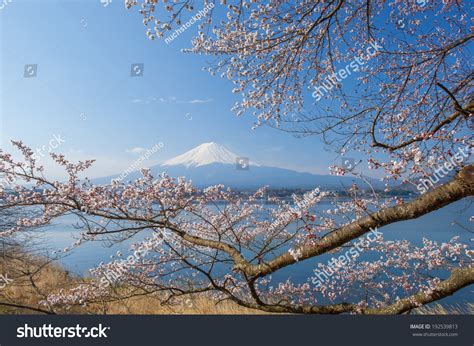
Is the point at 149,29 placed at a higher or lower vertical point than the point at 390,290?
higher

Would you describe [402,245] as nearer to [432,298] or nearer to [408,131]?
[408,131]

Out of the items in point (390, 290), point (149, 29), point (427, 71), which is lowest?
point (390, 290)

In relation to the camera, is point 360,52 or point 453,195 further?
point 360,52

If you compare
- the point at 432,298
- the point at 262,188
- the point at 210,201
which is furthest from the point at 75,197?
the point at 432,298

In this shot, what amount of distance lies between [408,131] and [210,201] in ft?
10.3

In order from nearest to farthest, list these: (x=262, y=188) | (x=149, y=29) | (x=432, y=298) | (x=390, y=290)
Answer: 1. (x=432, y=298)
2. (x=149, y=29)
3. (x=390, y=290)
4. (x=262, y=188)

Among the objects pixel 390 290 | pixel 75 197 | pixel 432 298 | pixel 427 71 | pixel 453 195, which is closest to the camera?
pixel 453 195

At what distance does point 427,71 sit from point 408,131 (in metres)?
0.86

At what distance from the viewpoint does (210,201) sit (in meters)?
5.57

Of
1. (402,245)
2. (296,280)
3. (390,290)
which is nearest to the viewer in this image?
(402,245)

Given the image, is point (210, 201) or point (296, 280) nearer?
point (210, 201)

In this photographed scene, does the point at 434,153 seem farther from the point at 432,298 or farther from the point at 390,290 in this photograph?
the point at 390,290

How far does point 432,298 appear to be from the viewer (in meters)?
3.37

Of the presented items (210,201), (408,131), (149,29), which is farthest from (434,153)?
(149,29)
